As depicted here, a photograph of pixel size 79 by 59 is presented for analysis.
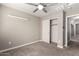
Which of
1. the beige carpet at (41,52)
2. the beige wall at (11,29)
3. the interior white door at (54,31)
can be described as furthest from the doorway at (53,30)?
the beige wall at (11,29)

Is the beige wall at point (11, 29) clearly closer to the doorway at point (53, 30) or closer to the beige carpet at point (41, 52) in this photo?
the beige carpet at point (41, 52)

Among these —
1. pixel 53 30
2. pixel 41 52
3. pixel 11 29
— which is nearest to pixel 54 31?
pixel 53 30

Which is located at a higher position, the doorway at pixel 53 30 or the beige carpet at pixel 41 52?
the doorway at pixel 53 30

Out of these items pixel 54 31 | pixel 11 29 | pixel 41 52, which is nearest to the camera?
pixel 41 52

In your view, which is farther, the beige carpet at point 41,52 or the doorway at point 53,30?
the doorway at point 53,30

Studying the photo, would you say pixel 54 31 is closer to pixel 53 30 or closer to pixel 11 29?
pixel 53 30

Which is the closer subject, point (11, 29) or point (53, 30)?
point (11, 29)

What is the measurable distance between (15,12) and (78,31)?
7646mm

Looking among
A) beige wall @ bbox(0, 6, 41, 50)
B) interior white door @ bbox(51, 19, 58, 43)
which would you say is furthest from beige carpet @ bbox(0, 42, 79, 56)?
interior white door @ bbox(51, 19, 58, 43)

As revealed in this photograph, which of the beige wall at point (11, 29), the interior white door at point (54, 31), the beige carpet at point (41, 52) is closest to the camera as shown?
the beige carpet at point (41, 52)

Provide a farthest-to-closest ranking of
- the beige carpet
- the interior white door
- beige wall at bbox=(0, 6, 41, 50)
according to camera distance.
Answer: the interior white door < beige wall at bbox=(0, 6, 41, 50) < the beige carpet

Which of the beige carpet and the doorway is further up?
the doorway

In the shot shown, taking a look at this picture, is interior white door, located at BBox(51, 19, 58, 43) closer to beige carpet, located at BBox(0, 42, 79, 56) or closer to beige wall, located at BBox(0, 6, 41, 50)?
beige carpet, located at BBox(0, 42, 79, 56)

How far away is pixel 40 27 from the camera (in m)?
3.75
